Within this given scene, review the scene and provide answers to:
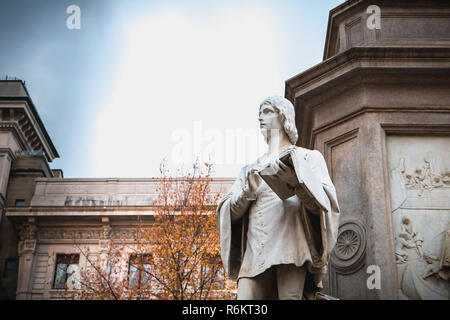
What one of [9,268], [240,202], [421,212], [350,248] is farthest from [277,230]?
[9,268]

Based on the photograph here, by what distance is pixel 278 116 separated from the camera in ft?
21.2

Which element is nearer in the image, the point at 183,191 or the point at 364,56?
the point at 364,56

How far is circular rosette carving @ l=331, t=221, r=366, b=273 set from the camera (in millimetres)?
7286

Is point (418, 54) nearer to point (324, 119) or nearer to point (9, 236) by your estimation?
point (324, 119)

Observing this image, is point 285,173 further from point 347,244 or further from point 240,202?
point 347,244

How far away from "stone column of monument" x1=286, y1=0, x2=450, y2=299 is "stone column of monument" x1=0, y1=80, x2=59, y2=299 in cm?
2760

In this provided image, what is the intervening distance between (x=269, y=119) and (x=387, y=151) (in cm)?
223

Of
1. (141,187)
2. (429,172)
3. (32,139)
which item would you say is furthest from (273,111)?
(32,139)

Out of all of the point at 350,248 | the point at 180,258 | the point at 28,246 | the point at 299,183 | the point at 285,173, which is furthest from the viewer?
the point at 28,246

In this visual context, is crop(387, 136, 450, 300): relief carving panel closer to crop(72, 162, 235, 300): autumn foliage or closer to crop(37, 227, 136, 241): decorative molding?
crop(72, 162, 235, 300): autumn foliage

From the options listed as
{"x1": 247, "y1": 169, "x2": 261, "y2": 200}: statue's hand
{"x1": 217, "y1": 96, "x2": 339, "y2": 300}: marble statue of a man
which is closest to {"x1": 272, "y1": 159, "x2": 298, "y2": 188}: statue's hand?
{"x1": 217, "y1": 96, "x2": 339, "y2": 300}: marble statue of a man

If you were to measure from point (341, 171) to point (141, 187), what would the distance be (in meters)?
26.0

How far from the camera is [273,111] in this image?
6477 mm

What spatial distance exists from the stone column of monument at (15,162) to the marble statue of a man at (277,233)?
28764 mm
